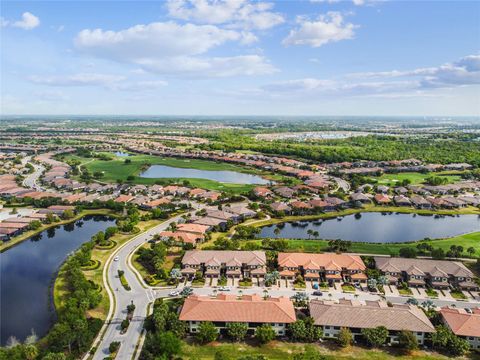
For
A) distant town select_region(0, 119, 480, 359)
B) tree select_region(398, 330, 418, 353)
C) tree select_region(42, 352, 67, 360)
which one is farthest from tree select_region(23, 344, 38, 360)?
tree select_region(398, 330, 418, 353)

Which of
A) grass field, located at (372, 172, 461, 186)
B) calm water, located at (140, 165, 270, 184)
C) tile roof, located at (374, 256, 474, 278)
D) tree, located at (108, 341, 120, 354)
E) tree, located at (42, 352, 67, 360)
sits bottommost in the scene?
tree, located at (108, 341, 120, 354)

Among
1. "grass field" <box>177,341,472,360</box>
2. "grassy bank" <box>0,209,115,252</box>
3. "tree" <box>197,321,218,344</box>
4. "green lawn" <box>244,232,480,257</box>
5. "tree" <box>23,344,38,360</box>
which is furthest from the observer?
"grassy bank" <box>0,209,115,252</box>

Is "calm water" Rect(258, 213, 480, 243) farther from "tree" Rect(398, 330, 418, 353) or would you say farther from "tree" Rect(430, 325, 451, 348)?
"tree" Rect(398, 330, 418, 353)

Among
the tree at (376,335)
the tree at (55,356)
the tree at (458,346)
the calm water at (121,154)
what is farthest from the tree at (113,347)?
the calm water at (121,154)

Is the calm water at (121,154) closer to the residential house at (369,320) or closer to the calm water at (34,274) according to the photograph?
the calm water at (34,274)

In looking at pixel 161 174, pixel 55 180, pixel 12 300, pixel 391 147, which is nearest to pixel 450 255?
pixel 12 300
